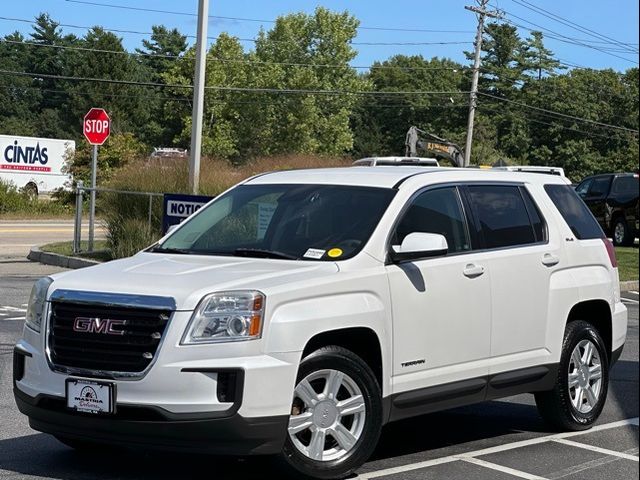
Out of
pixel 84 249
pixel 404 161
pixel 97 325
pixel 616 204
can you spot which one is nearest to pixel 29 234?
pixel 84 249

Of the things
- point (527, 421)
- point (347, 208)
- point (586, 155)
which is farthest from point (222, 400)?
point (586, 155)

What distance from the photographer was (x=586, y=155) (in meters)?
80.7

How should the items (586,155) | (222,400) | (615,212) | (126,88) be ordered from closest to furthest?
(222,400) → (615,212) → (126,88) → (586,155)

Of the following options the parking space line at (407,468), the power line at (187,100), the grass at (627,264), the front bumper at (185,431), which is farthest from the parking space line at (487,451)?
the power line at (187,100)

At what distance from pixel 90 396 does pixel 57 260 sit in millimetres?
15709

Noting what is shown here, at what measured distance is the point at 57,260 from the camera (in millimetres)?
21359

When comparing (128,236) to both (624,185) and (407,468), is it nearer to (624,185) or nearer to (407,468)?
(407,468)

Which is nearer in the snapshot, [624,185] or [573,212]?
[573,212]

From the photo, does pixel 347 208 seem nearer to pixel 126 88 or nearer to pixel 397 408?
pixel 397 408

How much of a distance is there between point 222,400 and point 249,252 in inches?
49.9

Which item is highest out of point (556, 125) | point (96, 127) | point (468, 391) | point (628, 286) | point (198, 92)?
point (556, 125)

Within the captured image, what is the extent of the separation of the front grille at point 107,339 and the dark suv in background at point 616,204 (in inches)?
988

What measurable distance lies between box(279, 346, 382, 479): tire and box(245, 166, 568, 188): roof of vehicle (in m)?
1.37

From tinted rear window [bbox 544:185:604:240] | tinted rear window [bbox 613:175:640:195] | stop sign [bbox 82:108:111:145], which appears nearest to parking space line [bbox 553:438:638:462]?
tinted rear window [bbox 544:185:604:240]
